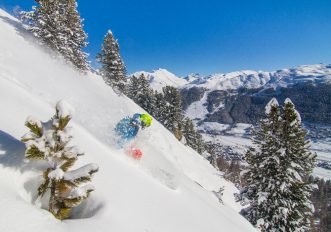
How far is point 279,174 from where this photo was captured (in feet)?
63.7

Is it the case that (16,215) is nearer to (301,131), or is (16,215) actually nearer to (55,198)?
(55,198)

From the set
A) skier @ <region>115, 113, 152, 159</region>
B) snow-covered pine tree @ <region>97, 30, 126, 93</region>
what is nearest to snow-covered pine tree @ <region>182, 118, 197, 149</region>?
snow-covered pine tree @ <region>97, 30, 126, 93</region>

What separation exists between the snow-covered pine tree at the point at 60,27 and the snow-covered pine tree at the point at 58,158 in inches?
1223

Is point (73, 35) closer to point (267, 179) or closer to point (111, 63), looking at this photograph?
point (111, 63)

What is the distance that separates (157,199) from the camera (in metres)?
11.0

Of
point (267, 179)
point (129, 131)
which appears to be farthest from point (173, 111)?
point (129, 131)

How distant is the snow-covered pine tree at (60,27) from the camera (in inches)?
1358

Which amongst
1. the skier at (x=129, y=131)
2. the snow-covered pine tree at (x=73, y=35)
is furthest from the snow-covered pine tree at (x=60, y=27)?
the skier at (x=129, y=131)

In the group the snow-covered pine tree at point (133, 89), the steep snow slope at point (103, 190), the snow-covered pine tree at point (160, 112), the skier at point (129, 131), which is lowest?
the steep snow slope at point (103, 190)

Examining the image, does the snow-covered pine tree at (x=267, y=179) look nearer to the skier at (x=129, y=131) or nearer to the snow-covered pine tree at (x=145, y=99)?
the skier at (x=129, y=131)

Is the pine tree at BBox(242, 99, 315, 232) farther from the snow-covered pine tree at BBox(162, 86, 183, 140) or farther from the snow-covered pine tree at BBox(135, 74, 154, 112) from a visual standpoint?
the snow-covered pine tree at BBox(135, 74, 154, 112)

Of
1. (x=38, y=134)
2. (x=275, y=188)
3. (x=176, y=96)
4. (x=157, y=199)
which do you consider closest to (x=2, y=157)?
(x=38, y=134)

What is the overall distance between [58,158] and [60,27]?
107 feet

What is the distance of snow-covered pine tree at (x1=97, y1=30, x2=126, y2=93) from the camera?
171ft
